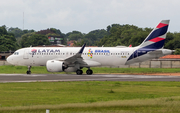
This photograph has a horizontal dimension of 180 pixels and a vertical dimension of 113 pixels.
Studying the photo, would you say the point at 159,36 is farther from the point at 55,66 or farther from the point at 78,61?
the point at 55,66

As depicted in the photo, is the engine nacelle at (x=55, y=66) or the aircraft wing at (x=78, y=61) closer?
the engine nacelle at (x=55, y=66)

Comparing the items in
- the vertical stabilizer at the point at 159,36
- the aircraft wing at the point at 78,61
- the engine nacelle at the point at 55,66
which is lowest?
the engine nacelle at the point at 55,66

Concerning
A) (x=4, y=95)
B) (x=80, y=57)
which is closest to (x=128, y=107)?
(x=4, y=95)

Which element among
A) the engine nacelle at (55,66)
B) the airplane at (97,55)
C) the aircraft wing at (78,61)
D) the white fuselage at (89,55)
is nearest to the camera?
the engine nacelle at (55,66)

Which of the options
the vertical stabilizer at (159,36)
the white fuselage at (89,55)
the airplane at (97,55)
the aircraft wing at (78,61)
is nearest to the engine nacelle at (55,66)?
the airplane at (97,55)

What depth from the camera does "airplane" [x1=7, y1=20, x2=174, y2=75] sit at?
45.6 meters

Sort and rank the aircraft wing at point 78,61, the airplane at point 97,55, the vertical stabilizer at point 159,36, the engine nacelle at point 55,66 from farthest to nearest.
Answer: the vertical stabilizer at point 159,36 → the airplane at point 97,55 → the aircraft wing at point 78,61 → the engine nacelle at point 55,66

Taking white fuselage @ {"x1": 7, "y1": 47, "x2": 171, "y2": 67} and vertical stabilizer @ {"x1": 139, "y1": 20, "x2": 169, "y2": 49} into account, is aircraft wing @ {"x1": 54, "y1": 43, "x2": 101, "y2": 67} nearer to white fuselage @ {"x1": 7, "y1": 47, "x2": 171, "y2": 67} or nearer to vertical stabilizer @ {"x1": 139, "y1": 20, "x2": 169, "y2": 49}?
white fuselage @ {"x1": 7, "y1": 47, "x2": 171, "y2": 67}

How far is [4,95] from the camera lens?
2145 centimetres

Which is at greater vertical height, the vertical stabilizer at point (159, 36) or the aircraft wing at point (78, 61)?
the vertical stabilizer at point (159, 36)

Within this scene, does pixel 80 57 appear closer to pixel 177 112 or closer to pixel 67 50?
pixel 67 50

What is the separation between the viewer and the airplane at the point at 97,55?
4556 centimetres

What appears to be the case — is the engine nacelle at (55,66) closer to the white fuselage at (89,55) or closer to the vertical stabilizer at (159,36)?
the white fuselage at (89,55)

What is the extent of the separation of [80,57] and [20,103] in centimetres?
2715
